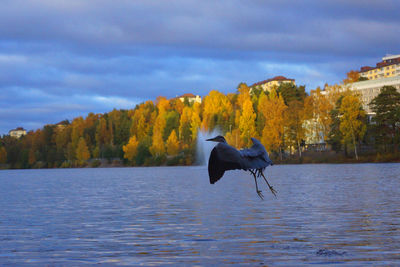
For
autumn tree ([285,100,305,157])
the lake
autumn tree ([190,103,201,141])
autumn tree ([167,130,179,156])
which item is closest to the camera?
the lake

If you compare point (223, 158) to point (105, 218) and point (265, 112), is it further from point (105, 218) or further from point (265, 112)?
point (265, 112)

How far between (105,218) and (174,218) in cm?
375

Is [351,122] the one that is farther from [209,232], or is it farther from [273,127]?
[209,232]

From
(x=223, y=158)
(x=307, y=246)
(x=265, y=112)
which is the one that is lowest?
(x=307, y=246)

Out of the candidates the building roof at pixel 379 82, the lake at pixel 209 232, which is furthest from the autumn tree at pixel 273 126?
the lake at pixel 209 232

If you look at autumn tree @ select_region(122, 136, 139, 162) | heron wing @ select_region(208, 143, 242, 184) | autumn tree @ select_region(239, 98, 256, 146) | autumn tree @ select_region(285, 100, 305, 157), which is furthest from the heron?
autumn tree @ select_region(122, 136, 139, 162)

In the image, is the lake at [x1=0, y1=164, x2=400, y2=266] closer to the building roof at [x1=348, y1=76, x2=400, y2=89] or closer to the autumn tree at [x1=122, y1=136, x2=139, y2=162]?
the building roof at [x1=348, y1=76, x2=400, y2=89]

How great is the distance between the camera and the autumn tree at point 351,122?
11056cm

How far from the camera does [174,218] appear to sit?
31.0m

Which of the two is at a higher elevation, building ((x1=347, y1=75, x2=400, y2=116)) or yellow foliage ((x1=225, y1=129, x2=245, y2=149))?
building ((x1=347, y1=75, x2=400, y2=116))

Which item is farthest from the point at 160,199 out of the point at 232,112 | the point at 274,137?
the point at 232,112

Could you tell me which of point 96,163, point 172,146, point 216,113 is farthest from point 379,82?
point 96,163

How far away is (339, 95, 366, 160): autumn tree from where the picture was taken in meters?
111

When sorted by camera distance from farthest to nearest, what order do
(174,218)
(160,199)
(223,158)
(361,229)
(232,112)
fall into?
(232,112) → (160,199) → (174,218) → (361,229) → (223,158)
